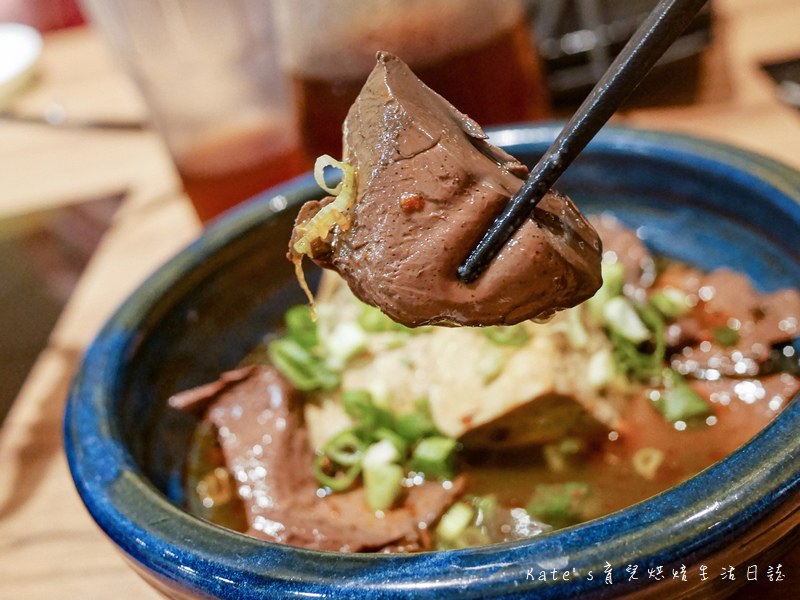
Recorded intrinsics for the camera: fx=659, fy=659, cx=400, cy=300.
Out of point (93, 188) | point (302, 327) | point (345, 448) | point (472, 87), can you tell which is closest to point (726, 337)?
point (345, 448)

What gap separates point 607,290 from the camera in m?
1.64

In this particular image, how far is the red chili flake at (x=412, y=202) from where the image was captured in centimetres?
90

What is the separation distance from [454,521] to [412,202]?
0.74 meters

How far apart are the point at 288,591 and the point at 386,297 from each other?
405mm

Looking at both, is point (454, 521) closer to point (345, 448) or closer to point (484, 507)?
point (484, 507)

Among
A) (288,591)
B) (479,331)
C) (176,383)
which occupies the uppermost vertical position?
(288,591)

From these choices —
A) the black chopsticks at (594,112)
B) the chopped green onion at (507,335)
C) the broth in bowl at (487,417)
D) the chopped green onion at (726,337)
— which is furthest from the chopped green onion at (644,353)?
the black chopsticks at (594,112)

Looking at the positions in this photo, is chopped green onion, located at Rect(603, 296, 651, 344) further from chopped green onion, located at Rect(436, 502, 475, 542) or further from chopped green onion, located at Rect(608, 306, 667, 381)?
chopped green onion, located at Rect(436, 502, 475, 542)

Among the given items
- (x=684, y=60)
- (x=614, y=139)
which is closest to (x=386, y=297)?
(x=614, y=139)

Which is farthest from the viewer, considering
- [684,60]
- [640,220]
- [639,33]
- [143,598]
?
[684,60]

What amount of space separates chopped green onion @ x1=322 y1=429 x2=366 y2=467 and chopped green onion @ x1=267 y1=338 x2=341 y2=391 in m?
0.15

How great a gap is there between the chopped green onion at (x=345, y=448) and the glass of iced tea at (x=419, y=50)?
3.88ft

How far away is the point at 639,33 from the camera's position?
2.53 feet

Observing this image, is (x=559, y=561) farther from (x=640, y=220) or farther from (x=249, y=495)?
(x=640, y=220)
